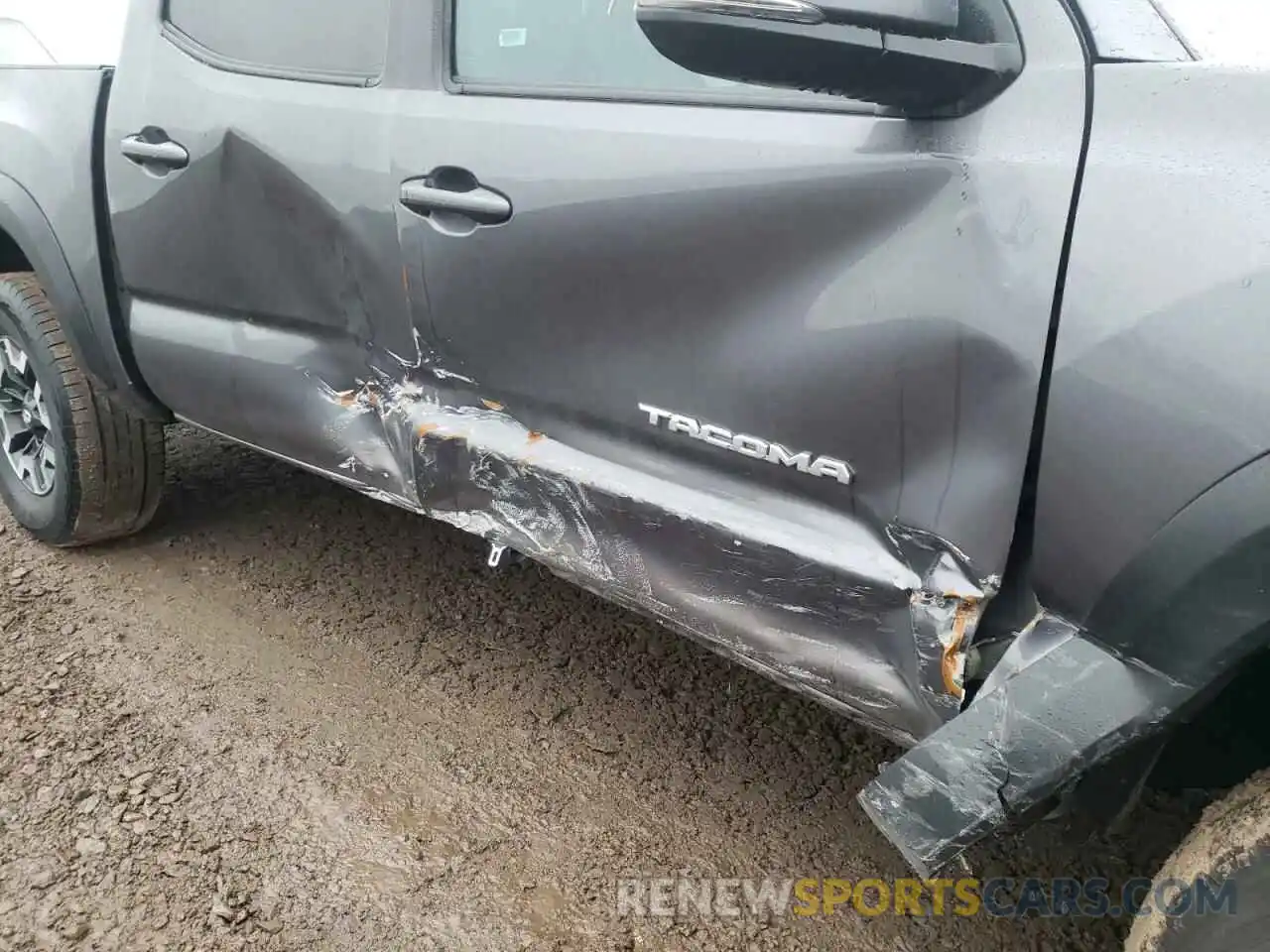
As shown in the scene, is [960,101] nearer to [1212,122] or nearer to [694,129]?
[1212,122]

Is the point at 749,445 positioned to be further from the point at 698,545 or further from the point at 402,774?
the point at 402,774

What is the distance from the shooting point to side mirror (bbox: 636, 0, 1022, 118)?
1.15 meters

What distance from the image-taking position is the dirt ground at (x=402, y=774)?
1898mm

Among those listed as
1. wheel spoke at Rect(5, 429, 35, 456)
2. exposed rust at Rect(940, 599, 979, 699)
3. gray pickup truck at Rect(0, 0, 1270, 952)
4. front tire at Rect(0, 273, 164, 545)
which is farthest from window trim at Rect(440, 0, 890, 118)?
wheel spoke at Rect(5, 429, 35, 456)

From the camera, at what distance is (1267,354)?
1.04 metres

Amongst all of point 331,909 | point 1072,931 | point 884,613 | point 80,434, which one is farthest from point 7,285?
point 1072,931

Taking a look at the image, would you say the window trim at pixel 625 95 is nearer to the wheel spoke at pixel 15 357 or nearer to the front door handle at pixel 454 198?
the front door handle at pixel 454 198

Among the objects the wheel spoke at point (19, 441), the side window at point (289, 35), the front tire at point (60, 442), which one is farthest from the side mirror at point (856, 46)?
the wheel spoke at point (19, 441)

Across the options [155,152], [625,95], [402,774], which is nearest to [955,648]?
[625,95]

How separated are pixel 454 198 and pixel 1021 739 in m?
1.27

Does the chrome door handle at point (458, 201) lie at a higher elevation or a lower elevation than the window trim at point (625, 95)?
lower

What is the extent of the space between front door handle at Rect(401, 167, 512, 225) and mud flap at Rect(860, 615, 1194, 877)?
1.09 metres

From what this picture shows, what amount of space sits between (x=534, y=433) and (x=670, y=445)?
32 centimetres

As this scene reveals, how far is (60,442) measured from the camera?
2879 millimetres
